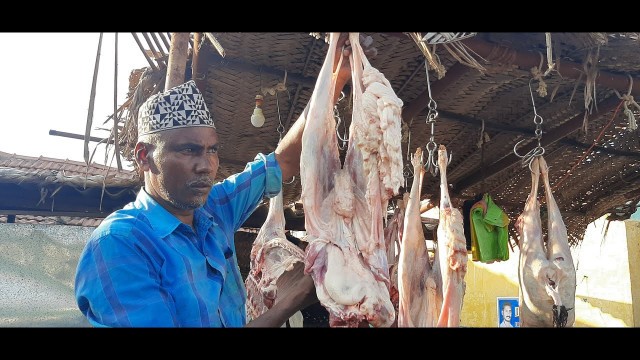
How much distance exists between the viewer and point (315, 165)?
2.59 metres

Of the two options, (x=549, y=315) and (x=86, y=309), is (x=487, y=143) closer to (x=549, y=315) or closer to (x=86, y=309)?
(x=549, y=315)

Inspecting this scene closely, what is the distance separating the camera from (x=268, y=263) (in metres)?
3.21

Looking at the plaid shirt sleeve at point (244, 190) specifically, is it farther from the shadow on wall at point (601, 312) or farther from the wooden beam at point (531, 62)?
the shadow on wall at point (601, 312)

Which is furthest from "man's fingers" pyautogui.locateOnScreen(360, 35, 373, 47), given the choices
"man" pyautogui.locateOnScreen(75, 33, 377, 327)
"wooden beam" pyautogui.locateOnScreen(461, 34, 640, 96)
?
"wooden beam" pyautogui.locateOnScreen(461, 34, 640, 96)

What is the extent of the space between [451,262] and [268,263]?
1.12 m

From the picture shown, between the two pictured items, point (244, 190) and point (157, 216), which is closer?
point (157, 216)

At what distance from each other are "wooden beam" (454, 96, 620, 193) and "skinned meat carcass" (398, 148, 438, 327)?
1244mm

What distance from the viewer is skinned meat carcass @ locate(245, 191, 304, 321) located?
3086mm

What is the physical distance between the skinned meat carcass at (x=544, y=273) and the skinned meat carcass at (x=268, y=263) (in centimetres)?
174

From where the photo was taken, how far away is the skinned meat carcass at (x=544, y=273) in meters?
3.77

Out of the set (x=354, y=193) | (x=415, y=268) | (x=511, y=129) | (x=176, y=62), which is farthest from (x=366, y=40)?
(x=511, y=129)

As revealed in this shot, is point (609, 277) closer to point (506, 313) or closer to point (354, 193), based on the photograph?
point (506, 313)

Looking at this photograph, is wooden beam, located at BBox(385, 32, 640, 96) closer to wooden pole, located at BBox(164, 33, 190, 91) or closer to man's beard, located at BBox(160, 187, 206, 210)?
wooden pole, located at BBox(164, 33, 190, 91)

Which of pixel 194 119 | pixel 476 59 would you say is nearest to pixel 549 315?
pixel 476 59
